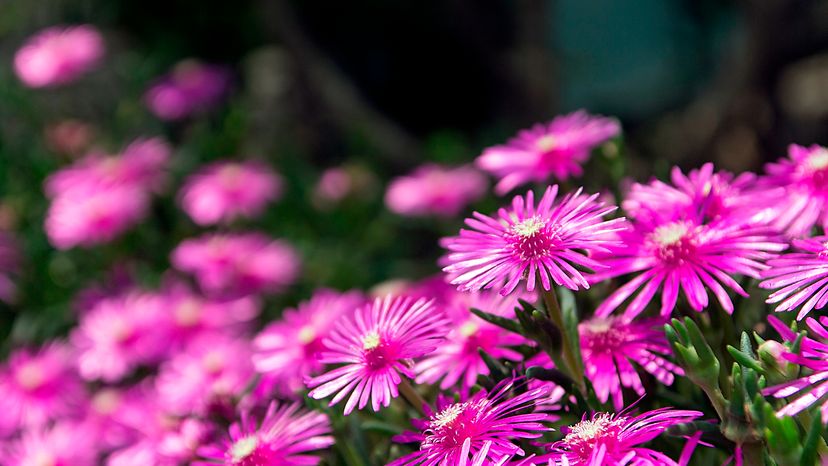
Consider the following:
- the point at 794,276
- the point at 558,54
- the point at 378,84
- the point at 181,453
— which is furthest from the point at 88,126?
the point at 794,276

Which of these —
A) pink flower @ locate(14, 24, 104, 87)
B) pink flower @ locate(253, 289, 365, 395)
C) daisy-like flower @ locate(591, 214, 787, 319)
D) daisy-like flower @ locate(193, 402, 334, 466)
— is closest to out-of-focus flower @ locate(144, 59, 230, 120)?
pink flower @ locate(14, 24, 104, 87)

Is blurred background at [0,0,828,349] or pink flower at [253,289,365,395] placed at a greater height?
blurred background at [0,0,828,349]

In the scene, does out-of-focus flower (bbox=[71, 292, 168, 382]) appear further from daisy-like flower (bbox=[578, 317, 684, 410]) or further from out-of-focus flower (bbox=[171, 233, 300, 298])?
daisy-like flower (bbox=[578, 317, 684, 410])

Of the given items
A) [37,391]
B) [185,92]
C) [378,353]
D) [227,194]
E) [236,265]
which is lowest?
[378,353]

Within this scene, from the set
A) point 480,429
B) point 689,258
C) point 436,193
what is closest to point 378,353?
point 480,429

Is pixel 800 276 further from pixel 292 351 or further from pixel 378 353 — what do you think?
pixel 292 351
